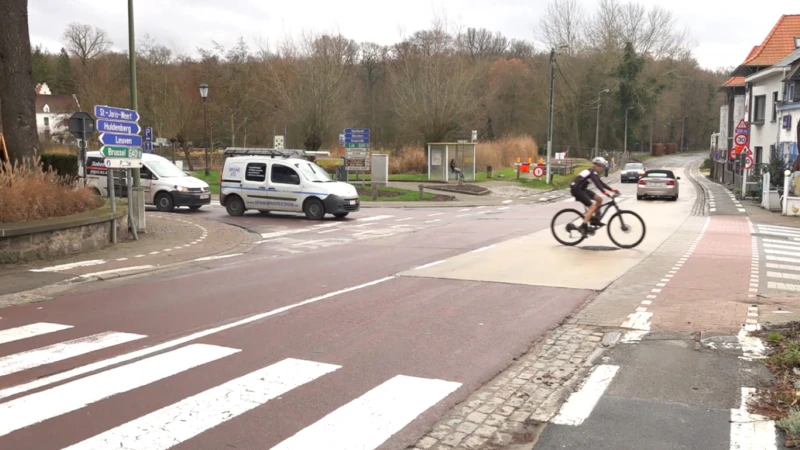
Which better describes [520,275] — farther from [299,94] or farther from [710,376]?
[299,94]

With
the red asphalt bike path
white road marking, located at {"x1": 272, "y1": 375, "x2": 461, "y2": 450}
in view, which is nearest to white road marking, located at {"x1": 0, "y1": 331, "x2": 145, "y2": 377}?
the red asphalt bike path

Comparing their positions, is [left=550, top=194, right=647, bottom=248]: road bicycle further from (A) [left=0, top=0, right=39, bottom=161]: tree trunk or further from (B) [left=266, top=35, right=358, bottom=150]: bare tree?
(B) [left=266, top=35, right=358, bottom=150]: bare tree

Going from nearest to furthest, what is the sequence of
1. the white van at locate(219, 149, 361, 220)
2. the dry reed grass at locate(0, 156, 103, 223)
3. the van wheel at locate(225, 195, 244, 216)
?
the dry reed grass at locate(0, 156, 103, 223)
the white van at locate(219, 149, 361, 220)
the van wheel at locate(225, 195, 244, 216)

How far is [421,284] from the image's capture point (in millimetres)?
9867

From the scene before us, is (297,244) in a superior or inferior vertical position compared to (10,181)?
inferior

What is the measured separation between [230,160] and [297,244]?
25.8 feet

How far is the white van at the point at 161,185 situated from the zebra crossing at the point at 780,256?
1754cm

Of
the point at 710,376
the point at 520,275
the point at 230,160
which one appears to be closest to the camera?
the point at 710,376

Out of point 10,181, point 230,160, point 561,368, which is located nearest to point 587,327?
point 561,368

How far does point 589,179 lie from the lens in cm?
1367

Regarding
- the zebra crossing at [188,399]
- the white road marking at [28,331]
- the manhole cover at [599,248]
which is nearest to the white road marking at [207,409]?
the zebra crossing at [188,399]

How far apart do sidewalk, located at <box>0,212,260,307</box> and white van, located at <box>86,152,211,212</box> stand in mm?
3711

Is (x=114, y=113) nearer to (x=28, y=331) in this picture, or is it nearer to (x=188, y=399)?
(x=28, y=331)

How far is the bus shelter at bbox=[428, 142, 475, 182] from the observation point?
40.3 metres
